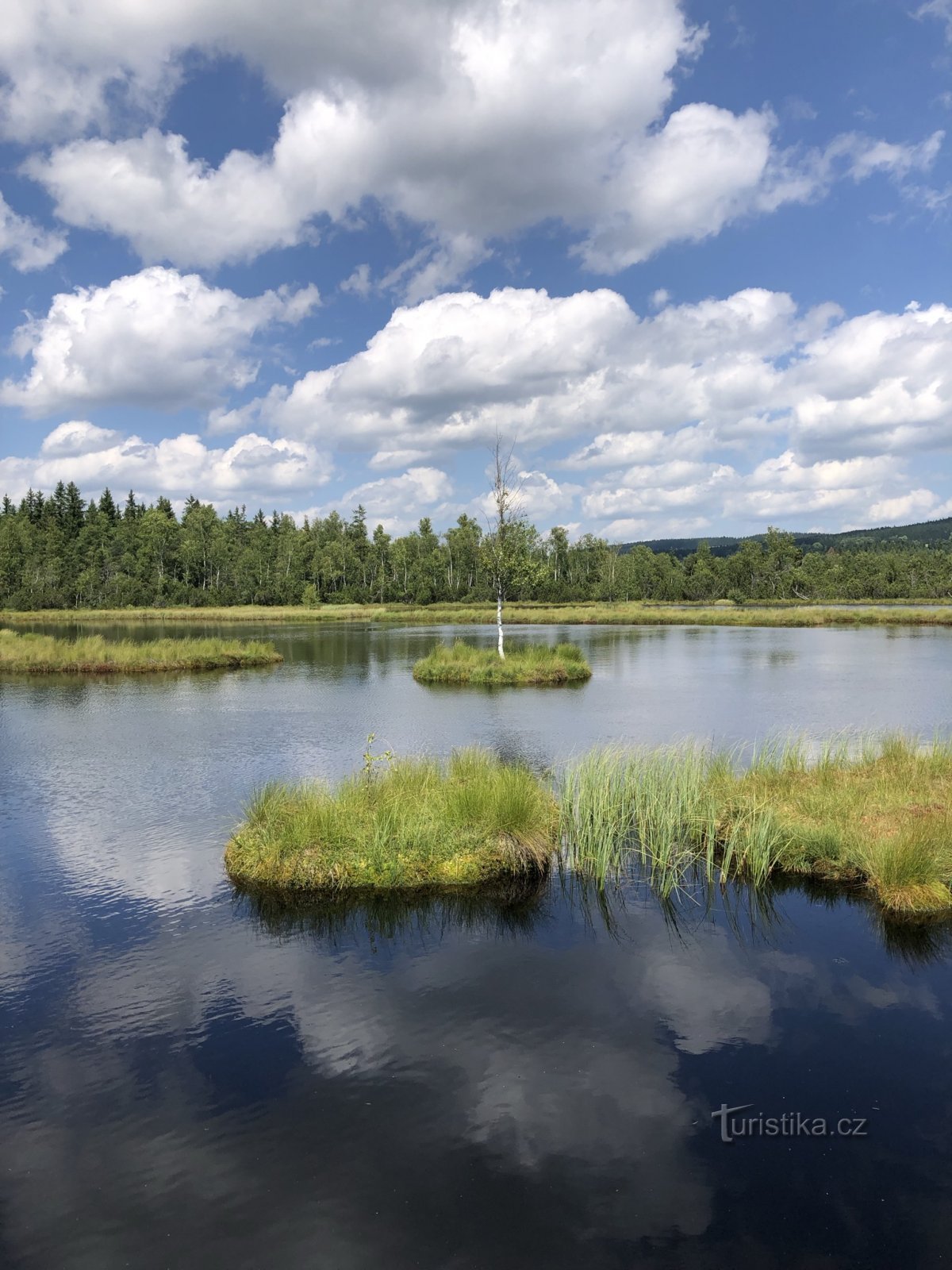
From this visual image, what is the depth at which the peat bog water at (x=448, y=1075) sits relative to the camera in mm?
6434

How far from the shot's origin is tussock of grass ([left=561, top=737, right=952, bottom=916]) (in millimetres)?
12656

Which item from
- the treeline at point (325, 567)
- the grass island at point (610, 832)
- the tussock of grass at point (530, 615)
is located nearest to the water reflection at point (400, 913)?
the grass island at point (610, 832)

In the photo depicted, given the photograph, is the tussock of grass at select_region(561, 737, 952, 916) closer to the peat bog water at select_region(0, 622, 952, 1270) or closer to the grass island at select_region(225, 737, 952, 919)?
the grass island at select_region(225, 737, 952, 919)

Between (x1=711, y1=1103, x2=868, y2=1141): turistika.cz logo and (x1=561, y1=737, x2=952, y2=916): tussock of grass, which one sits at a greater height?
(x1=561, y1=737, x2=952, y2=916): tussock of grass

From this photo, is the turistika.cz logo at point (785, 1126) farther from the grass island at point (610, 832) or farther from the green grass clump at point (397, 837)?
the green grass clump at point (397, 837)

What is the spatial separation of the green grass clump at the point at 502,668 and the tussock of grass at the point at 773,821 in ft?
75.3

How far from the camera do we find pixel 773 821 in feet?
46.9

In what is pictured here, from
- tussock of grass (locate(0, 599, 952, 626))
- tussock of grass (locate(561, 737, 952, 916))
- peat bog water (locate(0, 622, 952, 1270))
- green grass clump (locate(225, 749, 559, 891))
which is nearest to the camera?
peat bog water (locate(0, 622, 952, 1270))

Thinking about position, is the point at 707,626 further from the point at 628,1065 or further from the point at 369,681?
the point at 628,1065

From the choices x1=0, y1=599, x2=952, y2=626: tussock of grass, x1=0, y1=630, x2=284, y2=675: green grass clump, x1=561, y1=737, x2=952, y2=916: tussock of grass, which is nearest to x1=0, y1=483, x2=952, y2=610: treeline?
x1=0, y1=599, x2=952, y2=626: tussock of grass

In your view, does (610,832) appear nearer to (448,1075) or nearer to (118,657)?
(448,1075)

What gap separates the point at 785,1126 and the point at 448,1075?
3.35 m

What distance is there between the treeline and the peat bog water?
368ft

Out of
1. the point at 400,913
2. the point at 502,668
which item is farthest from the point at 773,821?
the point at 502,668
